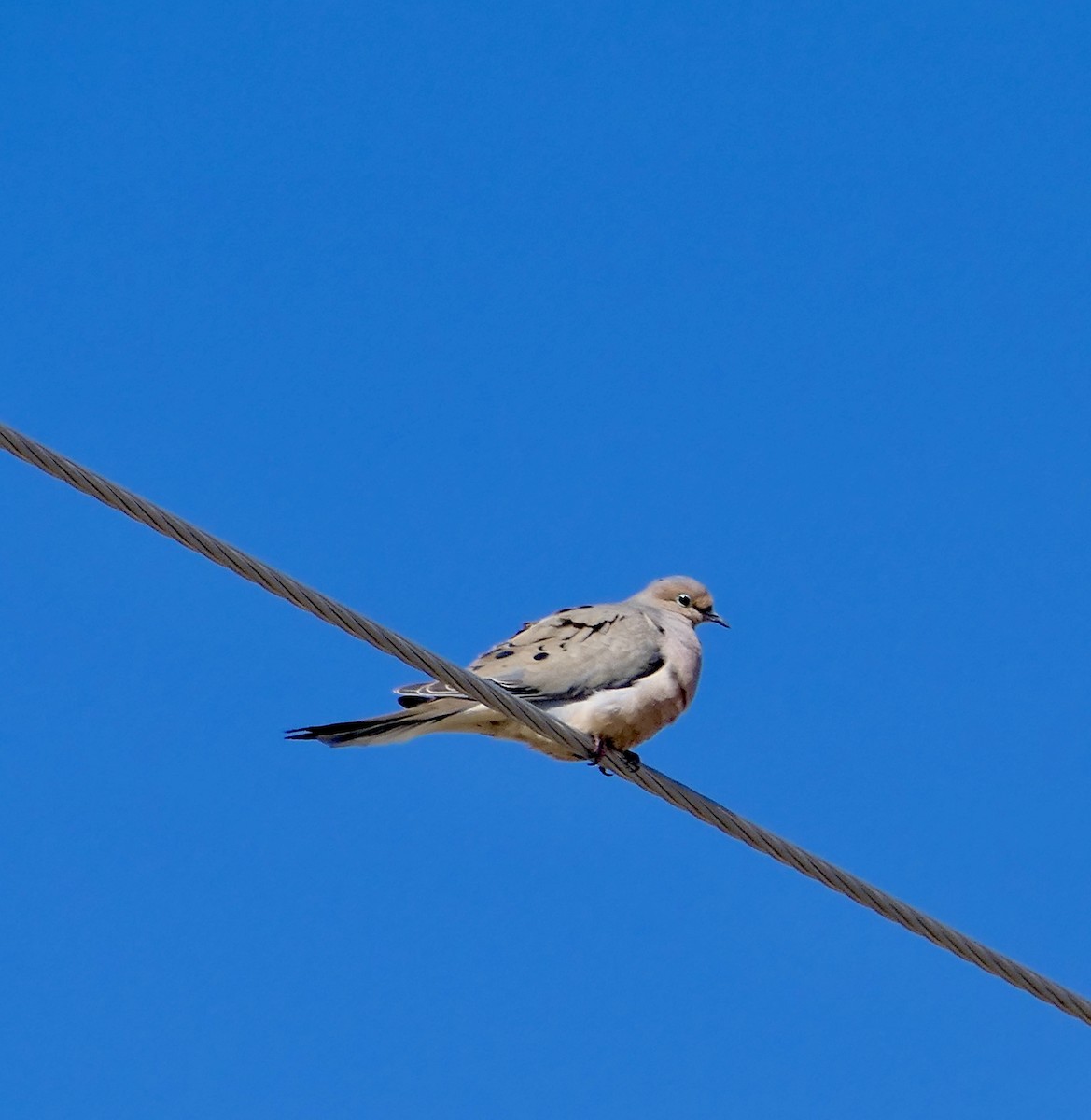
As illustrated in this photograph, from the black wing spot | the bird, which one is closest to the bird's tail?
the bird

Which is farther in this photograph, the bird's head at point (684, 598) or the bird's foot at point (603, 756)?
the bird's head at point (684, 598)

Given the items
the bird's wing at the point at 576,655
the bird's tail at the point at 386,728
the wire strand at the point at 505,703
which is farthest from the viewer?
the bird's wing at the point at 576,655

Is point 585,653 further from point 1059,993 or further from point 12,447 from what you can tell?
point 12,447

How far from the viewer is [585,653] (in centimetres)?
698

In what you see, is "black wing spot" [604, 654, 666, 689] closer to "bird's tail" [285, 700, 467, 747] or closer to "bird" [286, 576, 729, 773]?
"bird" [286, 576, 729, 773]

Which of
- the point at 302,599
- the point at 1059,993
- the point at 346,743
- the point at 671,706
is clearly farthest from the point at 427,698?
the point at 1059,993


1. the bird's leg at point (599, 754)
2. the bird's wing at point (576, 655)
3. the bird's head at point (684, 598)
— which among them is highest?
the bird's head at point (684, 598)

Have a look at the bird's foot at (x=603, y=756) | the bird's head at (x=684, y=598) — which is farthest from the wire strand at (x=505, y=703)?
the bird's head at (x=684, y=598)

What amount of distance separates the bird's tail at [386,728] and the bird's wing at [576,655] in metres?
0.41

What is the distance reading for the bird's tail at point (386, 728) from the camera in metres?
6.02

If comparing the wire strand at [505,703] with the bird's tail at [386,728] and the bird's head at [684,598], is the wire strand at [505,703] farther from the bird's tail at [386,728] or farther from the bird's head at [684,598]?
the bird's head at [684,598]

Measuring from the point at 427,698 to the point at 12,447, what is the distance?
2.37 metres

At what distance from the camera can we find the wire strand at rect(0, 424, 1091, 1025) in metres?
4.41

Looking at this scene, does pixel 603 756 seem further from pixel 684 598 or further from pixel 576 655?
pixel 684 598
